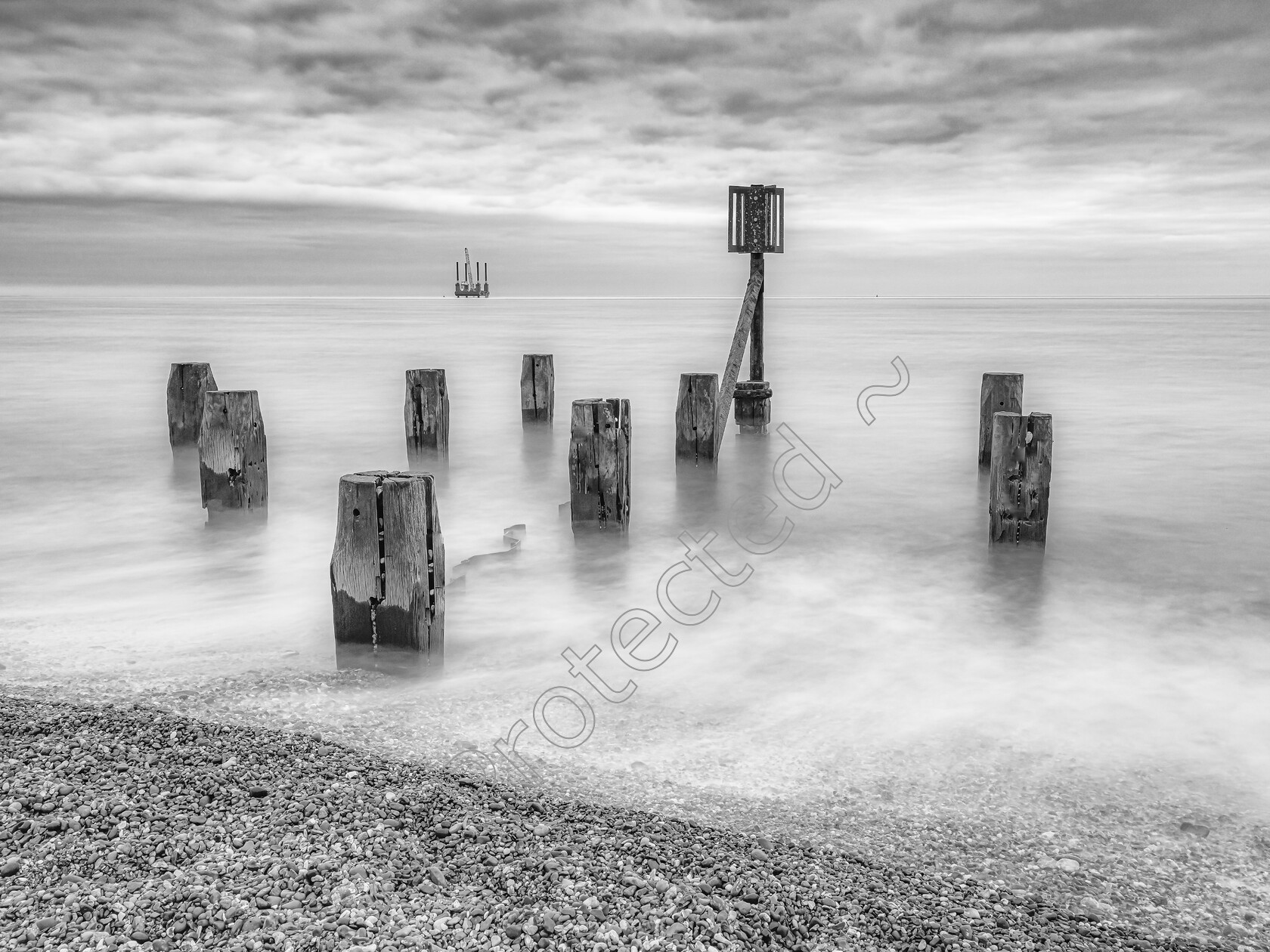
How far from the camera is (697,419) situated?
10328 mm

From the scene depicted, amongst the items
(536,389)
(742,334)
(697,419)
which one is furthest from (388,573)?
(536,389)

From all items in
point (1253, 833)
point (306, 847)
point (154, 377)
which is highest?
point (154, 377)

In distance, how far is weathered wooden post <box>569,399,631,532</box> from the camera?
277 inches

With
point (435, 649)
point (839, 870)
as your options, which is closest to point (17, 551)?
point (435, 649)

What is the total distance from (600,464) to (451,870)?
467cm

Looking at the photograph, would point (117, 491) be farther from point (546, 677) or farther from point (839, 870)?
point (839, 870)

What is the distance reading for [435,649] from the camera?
4.66 meters

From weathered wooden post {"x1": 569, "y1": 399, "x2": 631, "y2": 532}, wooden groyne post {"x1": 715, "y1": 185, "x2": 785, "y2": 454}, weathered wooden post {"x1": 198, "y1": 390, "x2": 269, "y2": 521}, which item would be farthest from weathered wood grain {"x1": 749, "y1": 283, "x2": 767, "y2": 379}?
weathered wooden post {"x1": 198, "y1": 390, "x2": 269, "y2": 521}

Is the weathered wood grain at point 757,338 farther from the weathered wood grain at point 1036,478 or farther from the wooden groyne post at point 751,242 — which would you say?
the weathered wood grain at point 1036,478

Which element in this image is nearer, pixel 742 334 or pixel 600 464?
pixel 600 464

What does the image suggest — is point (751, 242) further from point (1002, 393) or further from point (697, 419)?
point (1002, 393)

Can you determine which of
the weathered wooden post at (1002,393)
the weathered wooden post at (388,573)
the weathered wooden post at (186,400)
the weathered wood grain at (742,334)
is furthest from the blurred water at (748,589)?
the weathered wooden post at (1002,393)

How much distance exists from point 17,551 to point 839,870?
21.9 feet

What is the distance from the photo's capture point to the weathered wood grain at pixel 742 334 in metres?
11.0
